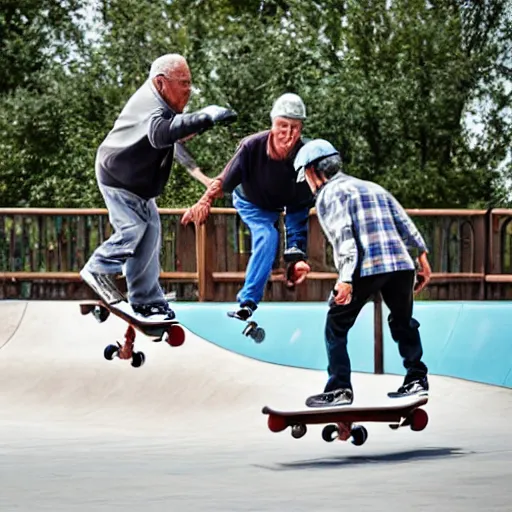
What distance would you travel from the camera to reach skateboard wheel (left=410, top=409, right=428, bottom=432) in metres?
12.2

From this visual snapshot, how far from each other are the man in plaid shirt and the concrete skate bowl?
0.58 m

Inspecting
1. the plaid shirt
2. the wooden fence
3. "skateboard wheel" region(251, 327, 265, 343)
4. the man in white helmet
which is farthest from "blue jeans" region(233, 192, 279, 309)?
the plaid shirt

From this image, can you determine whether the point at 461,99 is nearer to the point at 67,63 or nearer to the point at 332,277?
the point at 67,63

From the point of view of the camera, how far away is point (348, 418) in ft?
39.4

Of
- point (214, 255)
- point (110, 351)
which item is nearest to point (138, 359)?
point (110, 351)

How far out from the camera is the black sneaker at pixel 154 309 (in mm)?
13117

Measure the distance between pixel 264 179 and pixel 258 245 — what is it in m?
0.62

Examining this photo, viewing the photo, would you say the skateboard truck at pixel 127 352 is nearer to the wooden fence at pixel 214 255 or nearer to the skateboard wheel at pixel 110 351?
the skateboard wheel at pixel 110 351

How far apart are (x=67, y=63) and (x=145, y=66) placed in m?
2.13

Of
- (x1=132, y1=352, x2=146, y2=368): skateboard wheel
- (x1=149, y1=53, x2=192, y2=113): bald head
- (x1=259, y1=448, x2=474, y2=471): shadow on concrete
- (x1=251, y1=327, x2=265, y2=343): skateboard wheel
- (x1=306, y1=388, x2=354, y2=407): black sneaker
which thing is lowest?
(x1=259, y1=448, x2=474, y2=471): shadow on concrete

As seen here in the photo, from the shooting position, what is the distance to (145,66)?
25922 mm

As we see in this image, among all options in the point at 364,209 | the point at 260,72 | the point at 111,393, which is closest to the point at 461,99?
the point at 260,72

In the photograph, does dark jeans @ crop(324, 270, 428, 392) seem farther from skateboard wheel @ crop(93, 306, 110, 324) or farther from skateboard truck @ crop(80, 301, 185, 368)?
skateboard wheel @ crop(93, 306, 110, 324)

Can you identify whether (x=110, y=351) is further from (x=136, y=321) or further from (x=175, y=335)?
(x=175, y=335)
